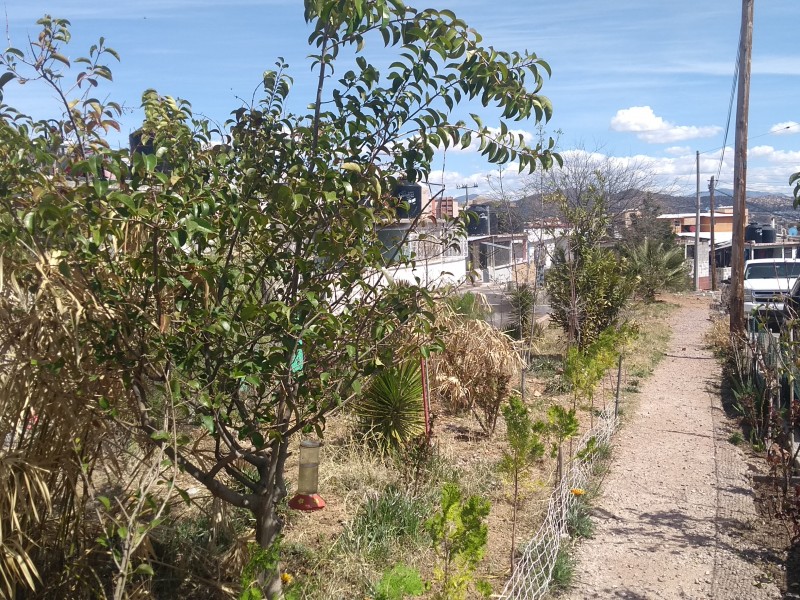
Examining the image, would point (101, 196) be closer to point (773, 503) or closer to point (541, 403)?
point (773, 503)

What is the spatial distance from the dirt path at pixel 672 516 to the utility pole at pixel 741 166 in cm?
389

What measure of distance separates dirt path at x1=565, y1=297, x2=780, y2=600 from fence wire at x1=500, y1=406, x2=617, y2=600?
0.69ft

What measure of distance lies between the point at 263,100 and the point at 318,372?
1344mm

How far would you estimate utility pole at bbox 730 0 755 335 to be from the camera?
46.3ft

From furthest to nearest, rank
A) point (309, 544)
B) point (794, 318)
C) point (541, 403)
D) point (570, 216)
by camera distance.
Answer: point (570, 216)
point (541, 403)
point (794, 318)
point (309, 544)

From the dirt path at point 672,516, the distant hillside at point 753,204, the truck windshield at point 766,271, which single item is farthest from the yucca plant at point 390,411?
the distant hillside at point 753,204

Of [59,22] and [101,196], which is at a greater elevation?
[59,22]

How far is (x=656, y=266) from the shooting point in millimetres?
28797

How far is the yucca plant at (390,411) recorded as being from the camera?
26.1 feet

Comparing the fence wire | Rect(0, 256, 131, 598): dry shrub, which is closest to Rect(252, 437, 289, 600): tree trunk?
Rect(0, 256, 131, 598): dry shrub

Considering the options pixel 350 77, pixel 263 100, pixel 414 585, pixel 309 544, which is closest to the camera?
pixel 414 585

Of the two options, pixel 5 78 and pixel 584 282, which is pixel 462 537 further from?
pixel 584 282

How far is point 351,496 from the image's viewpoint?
6578 mm

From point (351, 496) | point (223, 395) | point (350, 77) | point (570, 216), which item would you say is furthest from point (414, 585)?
point (570, 216)
